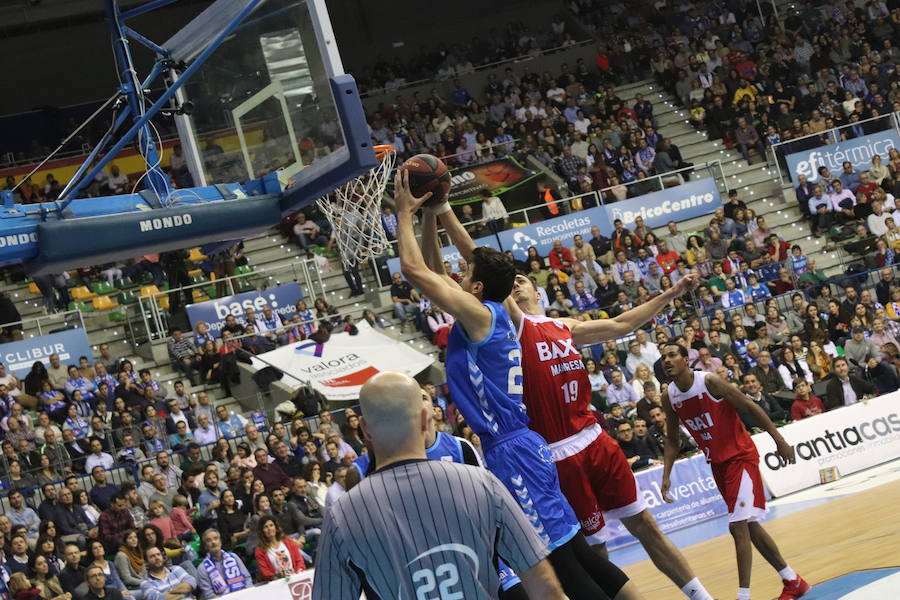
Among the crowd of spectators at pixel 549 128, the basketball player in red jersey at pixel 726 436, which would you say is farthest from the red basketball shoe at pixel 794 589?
the crowd of spectators at pixel 549 128

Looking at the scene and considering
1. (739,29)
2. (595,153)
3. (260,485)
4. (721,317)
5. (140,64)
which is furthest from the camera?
(739,29)

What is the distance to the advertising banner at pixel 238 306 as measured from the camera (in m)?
19.0

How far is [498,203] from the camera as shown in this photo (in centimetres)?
2214

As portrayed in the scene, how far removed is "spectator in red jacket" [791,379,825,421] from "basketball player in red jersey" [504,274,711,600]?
32.0 feet

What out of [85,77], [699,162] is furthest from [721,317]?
[85,77]

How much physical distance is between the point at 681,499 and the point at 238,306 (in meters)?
8.86

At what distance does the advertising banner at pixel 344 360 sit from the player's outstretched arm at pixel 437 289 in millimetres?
11627

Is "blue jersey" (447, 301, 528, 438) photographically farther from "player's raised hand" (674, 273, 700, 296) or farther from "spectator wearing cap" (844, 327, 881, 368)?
"spectator wearing cap" (844, 327, 881, 368)

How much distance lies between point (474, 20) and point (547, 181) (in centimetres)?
909

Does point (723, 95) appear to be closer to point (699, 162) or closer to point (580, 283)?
point (699, 162)

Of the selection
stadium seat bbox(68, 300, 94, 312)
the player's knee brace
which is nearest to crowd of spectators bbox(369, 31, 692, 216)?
stadium seat bbox(68, 300, 94, 312)

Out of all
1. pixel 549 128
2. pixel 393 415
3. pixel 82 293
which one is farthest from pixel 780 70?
pixel 393 415

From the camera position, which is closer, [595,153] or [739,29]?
[595,153]

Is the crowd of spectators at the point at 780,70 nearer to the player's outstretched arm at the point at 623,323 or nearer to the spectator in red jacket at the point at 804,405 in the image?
the spectator in red jacket at the point at 804,405
